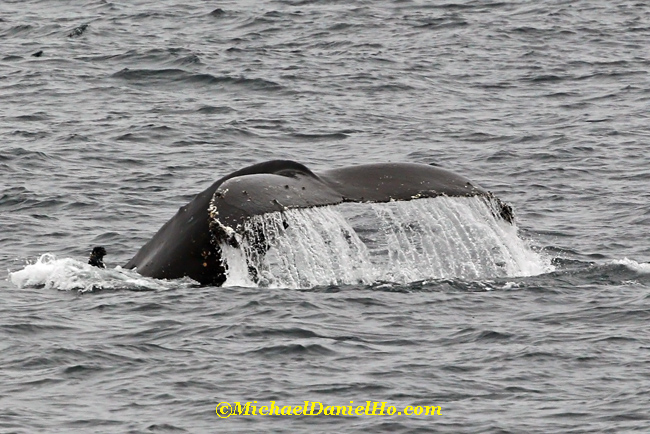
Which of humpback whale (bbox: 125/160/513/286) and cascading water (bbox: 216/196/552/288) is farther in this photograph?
cascading water (bbox: 216/196/552/288)

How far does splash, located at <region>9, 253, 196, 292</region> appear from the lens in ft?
42.6

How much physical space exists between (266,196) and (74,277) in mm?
3348

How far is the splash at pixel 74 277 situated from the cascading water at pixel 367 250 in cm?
118

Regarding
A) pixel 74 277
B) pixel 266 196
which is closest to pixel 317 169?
pixel 74 277

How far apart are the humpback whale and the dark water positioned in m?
0.47

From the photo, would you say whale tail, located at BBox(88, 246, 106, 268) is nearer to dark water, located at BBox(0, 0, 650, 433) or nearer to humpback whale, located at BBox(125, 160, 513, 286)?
dark water, located at BBox(0, 0, 650, 433)

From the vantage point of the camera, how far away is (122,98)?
26.1 m

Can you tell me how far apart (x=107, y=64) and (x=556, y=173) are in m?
11.7

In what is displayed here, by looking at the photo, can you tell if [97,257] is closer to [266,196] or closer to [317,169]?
[266,196]

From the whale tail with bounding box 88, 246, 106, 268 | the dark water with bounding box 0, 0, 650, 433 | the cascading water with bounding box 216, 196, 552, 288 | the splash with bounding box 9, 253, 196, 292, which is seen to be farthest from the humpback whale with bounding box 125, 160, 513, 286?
the whale tail with bounding box 88, 246, 106, 268

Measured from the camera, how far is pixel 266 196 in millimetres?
Result: 11125

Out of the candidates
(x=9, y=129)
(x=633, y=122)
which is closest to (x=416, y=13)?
(x=633, y=122)

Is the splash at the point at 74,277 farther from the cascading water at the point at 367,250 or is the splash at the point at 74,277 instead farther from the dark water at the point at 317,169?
the cascading water at the point at 367,250

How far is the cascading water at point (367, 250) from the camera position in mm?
11320
